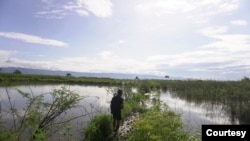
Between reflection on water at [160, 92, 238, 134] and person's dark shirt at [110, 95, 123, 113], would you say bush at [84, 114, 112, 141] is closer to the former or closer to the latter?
person's dark shirt at [110, 95, 123, 113]

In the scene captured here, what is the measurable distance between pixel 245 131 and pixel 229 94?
60.4 ft

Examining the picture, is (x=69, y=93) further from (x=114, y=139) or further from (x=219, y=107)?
(x=219, y=107)

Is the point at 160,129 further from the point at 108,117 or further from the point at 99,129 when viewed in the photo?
the point at 108,117

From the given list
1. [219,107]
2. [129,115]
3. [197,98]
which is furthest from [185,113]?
[197,98]

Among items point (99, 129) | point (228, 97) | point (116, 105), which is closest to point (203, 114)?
point (228, 97)

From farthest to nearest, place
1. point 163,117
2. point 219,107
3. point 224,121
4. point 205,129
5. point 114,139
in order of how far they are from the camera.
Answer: point 219,107 < point 224,121 < point 114,139 < point 163,117 < point 205,129

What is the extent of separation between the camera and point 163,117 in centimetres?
802

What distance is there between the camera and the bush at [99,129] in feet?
38.7

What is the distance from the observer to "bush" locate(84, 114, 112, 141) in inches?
464

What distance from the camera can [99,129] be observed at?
40.0ft

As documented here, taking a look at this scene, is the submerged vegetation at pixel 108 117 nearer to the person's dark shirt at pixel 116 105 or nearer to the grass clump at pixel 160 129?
the grass clump at pixel 160 129

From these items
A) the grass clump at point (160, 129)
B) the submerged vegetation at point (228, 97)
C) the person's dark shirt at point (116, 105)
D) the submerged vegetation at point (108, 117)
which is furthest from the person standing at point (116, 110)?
Result: the submerged vegetation at point (228, 97)

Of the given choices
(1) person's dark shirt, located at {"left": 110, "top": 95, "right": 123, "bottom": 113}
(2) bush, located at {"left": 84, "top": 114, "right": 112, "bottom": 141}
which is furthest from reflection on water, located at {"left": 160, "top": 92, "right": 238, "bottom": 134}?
(2) bush, located at {"left": 84, "top": 114, "right": 112, "bottom": 141}

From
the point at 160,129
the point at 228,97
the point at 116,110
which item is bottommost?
the point at 116,110
